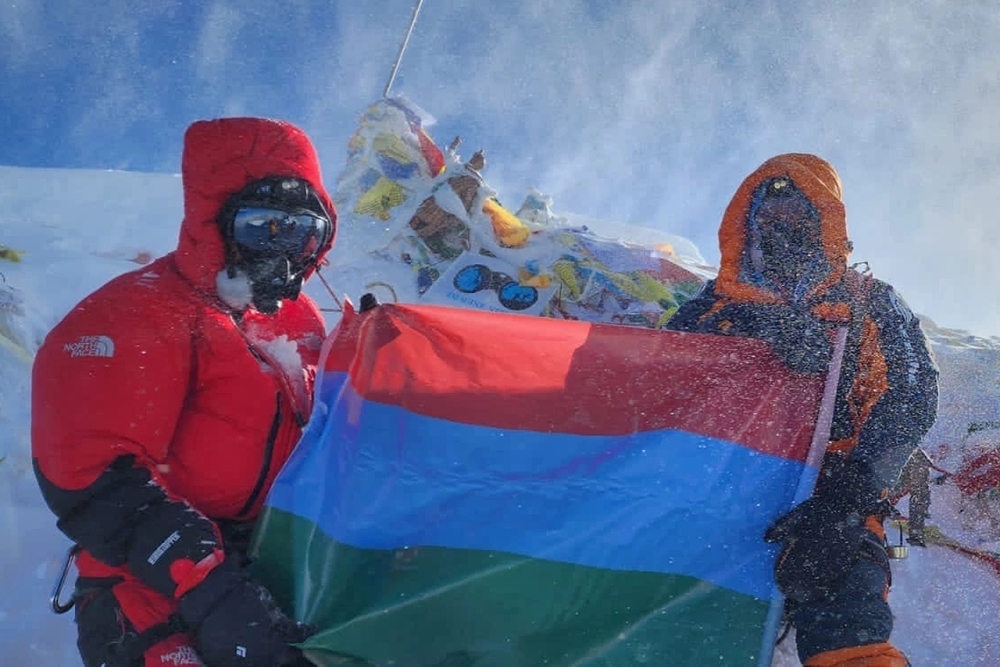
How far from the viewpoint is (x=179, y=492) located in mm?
1950

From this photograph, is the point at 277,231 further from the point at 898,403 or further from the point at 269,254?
the point at 898,403

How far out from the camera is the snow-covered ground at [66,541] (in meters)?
3.23

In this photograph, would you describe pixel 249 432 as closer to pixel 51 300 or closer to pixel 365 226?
pixel 51 300

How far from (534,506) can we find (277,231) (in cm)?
108

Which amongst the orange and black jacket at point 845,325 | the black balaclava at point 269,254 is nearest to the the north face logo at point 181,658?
the black balaclava at point 269,254

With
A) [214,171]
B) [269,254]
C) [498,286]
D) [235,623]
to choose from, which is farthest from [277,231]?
[498,286]

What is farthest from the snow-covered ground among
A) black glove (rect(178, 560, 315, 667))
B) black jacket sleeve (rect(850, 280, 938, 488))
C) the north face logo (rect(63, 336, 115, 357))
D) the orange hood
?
the north face logo (rect(63, 336, 115, 357))

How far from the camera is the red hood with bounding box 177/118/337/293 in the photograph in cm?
199

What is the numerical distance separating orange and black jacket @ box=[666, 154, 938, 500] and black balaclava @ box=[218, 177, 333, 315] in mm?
1472

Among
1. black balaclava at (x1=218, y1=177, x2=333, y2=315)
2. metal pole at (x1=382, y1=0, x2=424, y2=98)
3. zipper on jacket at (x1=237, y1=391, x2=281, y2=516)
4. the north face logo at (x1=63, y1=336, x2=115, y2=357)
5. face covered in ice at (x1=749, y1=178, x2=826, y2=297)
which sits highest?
metal pole at (x1=382, y1=0, x2=424, y2=98)

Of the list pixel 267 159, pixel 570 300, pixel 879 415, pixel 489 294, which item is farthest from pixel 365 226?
pixel 879 415

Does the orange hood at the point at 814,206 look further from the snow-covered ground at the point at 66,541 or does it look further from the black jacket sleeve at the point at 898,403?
the snow-covered ground at the point at 66,541

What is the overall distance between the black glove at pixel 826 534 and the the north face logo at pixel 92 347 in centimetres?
178

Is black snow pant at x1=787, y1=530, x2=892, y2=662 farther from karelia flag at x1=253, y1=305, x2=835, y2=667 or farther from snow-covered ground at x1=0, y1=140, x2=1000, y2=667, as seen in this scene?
snow-covered ground at x1=0, y1=140, x2=1000, y2=667
